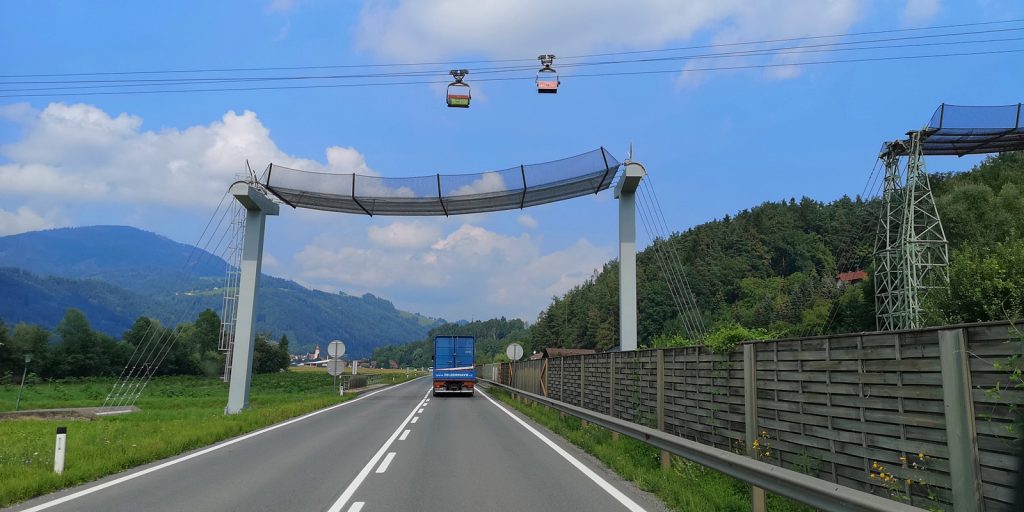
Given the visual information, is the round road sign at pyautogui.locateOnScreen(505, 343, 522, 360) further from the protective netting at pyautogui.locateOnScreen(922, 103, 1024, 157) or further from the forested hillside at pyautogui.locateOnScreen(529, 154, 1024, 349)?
the forested hillside at pyautogui.locateOnScreen(529, 154, 1024, 349)

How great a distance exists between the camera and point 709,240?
474 feet

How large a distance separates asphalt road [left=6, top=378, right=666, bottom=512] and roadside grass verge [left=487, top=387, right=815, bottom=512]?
28cm

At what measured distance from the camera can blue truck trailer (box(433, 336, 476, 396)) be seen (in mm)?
38406

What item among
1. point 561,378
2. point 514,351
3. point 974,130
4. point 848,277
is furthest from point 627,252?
point 848,277

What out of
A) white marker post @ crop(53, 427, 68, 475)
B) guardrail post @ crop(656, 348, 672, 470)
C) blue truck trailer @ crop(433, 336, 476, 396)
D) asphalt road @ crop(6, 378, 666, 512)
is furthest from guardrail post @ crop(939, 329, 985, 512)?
blue truck trailer @ crop(433, 336, 476, 396)

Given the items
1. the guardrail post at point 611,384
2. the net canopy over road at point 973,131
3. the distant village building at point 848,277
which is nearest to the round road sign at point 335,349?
the guardrail post at point 611,384

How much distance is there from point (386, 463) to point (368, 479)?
1.73m

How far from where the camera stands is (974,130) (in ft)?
105

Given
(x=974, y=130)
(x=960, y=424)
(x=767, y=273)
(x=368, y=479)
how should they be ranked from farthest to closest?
(x=767, y=273)
(x=974, y=130)
(x=368, y=479)
(x=960, y=424)

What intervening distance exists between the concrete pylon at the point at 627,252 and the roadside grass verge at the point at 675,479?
652cm

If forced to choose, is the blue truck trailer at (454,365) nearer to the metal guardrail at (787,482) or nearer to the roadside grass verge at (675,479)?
the roadside grass verge at (675,479)

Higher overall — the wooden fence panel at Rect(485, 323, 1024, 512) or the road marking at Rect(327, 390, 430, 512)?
the wooden fence panel at Rect(485, 323, 1024, 512)

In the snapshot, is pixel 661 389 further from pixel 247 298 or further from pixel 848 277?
pixel 848 277

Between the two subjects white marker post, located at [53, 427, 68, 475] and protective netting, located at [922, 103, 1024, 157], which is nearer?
white marker post, located at [53, 427, 68, 475]
